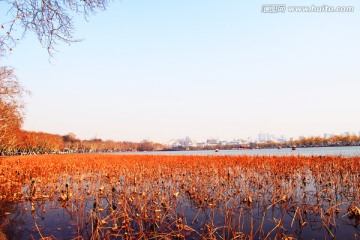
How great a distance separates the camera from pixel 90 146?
147 metres

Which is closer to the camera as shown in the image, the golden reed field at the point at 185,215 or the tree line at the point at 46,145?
the golden reed field at the point at 185,215

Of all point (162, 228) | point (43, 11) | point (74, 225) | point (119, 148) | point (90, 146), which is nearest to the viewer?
point (43, 11)

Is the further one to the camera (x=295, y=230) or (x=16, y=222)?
(x=16, y=222)

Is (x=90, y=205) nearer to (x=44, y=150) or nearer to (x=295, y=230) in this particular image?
(x=295, y=230)

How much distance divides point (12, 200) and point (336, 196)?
12.4m

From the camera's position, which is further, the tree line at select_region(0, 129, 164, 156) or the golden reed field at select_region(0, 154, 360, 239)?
the tree line at select_region(0, 129, 164, 156)

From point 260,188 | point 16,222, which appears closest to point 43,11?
point 16,222

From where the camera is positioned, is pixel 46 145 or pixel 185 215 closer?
pixel 185 215

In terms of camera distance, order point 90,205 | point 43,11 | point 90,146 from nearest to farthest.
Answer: point 43,11 < point 90,205 < point 90,146

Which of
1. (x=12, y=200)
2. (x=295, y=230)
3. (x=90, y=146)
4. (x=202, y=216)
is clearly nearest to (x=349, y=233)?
(x=295, y=230)

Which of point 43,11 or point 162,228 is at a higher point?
point 43,11

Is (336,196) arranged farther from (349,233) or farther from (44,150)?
(44,150)

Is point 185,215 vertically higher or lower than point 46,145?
lower

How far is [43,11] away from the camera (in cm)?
466
